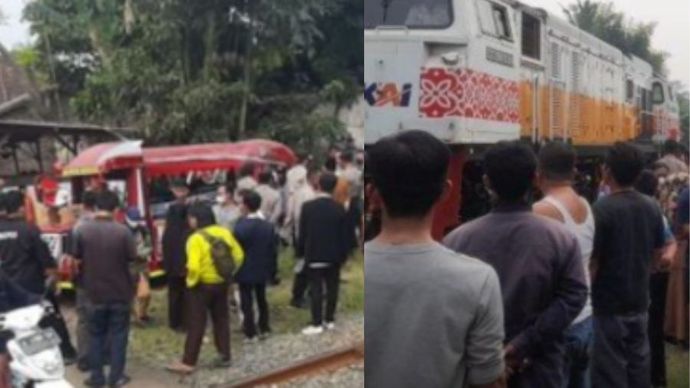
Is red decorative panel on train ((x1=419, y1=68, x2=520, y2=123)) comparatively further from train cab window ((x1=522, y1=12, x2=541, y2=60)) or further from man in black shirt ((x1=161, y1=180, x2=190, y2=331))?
man in black shirt ((x1=161, y1=180, x2=190, y2=331))

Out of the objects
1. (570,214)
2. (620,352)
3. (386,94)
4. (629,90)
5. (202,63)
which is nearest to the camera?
(386,94)

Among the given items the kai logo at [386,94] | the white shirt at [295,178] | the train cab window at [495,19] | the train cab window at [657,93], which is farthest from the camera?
the train cab window at [657,93]

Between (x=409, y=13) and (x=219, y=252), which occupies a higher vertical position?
(x=409, y=13)

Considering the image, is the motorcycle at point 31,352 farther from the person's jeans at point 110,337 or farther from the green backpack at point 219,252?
the green backpack at point 219,252

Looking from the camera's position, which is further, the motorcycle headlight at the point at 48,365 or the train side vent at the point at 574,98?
the train side vent at the point at 574,98

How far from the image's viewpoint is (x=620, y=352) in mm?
1997

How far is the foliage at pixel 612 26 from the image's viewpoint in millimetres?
1440

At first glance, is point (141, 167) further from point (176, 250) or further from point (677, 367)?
point (677, 367)

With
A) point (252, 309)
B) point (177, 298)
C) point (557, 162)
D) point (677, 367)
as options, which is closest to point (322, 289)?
point (252, 309)

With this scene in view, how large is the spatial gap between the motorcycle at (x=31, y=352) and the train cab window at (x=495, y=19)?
2.28ft

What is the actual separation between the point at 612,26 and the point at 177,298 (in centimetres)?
77

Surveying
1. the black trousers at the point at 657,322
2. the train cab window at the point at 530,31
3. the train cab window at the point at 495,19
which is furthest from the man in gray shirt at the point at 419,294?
the black trousers at the point at 657,322

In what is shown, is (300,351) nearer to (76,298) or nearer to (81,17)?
(76,298)

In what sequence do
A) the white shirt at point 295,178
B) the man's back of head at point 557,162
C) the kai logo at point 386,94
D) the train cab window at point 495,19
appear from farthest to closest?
the man's back of head at point 557,162 → the train cab window at point 495,19 → the white shirt at point 295,178 → the kai logo at point 386,94
